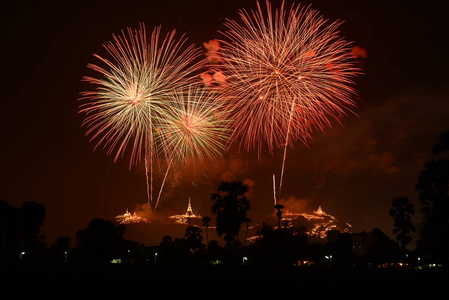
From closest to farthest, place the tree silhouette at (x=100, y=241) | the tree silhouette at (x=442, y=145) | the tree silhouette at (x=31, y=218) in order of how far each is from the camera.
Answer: the tree silhouette at (x=442, y=145), the tree silhouette at (x=100, y=241), the tree silhouette at (x=31, y=218)

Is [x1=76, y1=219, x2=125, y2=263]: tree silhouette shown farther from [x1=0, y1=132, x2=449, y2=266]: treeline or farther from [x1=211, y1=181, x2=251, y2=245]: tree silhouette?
[x1=211, y1=181, x2=251, y2=245]: tree silhouette

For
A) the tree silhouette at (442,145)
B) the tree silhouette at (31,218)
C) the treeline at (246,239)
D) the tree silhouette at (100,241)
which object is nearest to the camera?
the tree silhouette at (442,145)

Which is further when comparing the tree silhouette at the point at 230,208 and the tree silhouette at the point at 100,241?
the tree silhouette at the point at 100,241

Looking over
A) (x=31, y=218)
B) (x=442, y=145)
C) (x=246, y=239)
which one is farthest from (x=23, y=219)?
A: (x=442, y=145)

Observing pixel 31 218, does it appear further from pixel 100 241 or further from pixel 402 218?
pixel 402 218

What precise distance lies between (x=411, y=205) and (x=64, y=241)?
9868 centimetres

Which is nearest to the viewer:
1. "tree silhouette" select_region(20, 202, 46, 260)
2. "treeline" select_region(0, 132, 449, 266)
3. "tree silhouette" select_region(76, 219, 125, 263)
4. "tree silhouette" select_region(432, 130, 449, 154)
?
"tree silhouette" select_region(432, 130, 449, 154)

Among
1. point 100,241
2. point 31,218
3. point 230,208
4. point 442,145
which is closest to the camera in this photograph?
point 442,145

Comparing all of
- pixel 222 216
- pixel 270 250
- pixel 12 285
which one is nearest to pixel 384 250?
pixel 270 250

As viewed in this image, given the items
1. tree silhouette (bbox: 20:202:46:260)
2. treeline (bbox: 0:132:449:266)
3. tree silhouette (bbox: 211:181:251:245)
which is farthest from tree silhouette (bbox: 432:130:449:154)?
tree silhouette (bbox: 20:202:46:260)

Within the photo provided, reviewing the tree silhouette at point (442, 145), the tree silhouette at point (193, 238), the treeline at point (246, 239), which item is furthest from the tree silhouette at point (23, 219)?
the tree silhouette at point (442, 145)

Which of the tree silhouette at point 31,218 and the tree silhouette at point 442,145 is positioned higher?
the tree silhouette at point 31,218

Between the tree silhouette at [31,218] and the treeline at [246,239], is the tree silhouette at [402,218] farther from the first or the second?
the tree silhouette at [31,218]

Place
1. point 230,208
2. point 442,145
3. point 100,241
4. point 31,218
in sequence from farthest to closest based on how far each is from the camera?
point 31,218
point 100,241
point 230,208
point 442,145
